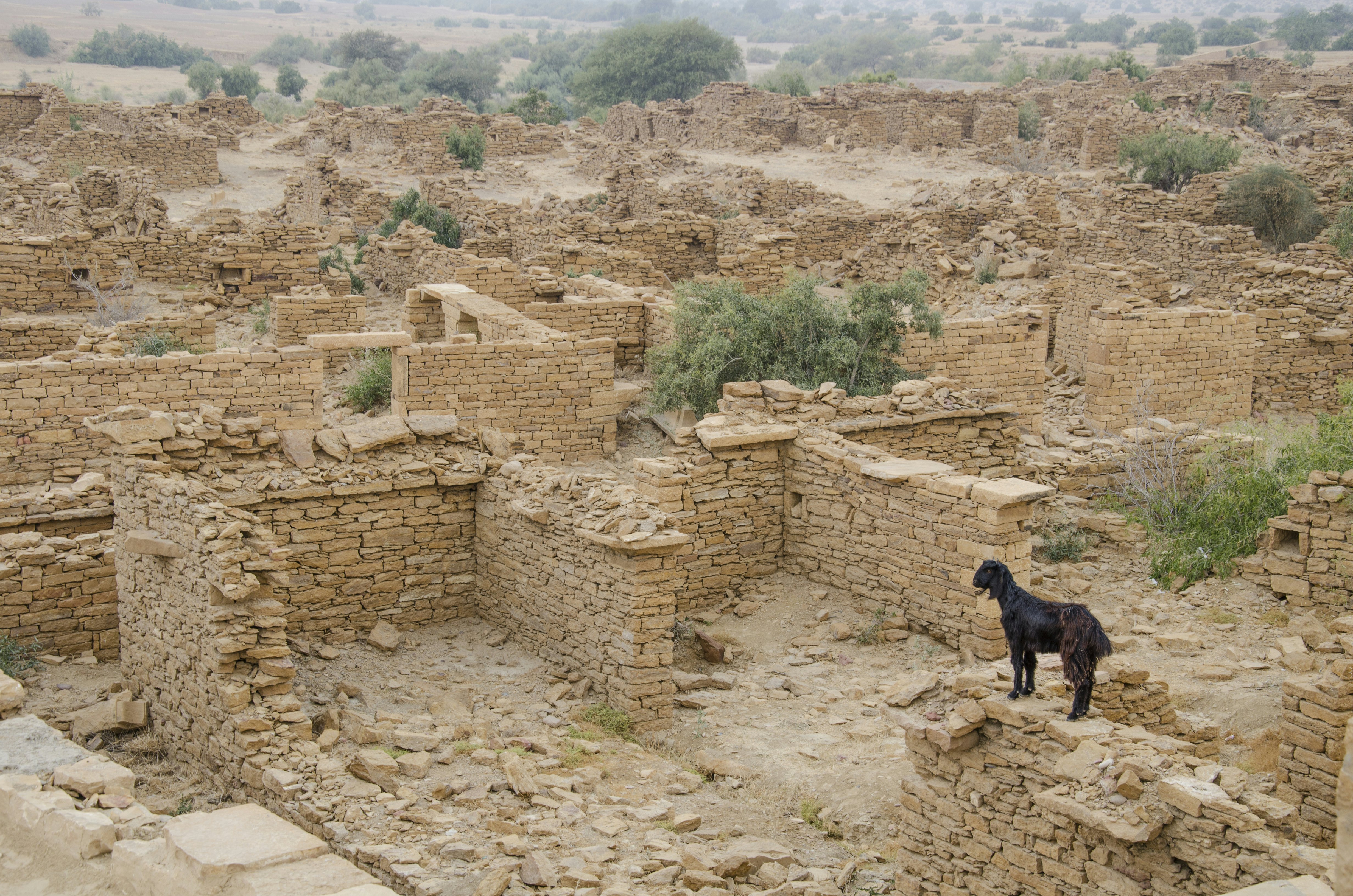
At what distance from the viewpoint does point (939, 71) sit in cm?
9231

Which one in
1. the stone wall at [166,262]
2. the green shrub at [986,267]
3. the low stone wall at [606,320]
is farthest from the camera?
the green shrub at [986,267]

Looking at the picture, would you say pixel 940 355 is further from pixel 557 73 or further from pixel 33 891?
pixel 557 73

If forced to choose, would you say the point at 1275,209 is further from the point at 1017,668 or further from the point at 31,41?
the point at 31,41

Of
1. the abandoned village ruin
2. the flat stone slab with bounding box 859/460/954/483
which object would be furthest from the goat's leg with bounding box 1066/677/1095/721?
the flat stone slab with bounding box 859/460/954/483

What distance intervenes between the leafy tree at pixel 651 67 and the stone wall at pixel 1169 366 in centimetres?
4171

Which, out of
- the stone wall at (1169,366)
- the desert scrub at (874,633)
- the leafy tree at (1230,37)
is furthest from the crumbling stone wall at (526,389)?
the leafy tree at (1230,37)

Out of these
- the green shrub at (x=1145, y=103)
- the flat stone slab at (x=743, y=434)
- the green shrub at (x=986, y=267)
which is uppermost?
the green shrub at (x=1145, y=103)

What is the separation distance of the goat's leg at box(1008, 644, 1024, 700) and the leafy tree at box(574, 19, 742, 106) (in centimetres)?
5083

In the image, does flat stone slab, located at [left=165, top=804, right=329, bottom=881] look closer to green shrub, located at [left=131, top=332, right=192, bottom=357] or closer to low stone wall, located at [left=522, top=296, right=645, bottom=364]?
green shrub, located at [left=131, top=332, right=192, bottom=357]

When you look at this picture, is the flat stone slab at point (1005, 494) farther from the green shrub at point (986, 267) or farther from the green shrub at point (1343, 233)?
the green shrub at point (1343, 233)

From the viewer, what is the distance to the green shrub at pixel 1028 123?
37.9m

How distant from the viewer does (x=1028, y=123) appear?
38.2 metres

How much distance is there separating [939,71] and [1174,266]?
242 ft

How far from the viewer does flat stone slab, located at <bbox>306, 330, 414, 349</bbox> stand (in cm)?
1456
